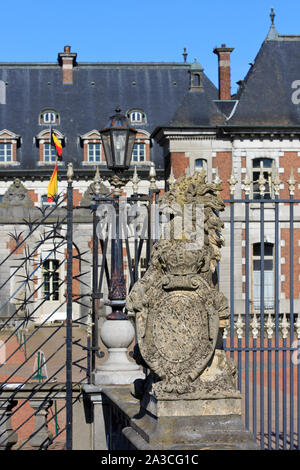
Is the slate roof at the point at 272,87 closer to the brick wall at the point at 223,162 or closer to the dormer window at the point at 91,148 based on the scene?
the brick wall at the point at 223,162

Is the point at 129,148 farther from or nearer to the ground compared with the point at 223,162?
nearer to the ground

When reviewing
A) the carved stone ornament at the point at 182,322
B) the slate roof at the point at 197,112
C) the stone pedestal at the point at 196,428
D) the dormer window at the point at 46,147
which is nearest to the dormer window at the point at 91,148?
the dormer window at the point at 46,147

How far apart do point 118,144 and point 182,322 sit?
3.26 metres

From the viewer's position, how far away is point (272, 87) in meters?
29.1

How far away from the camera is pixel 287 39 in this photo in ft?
98.8

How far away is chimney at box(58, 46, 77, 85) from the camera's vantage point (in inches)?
1489

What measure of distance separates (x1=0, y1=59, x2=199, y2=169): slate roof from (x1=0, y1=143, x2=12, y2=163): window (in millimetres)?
437

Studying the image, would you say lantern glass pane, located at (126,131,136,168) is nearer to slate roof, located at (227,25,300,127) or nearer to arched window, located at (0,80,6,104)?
slate roof, located at (227,25,300,127)

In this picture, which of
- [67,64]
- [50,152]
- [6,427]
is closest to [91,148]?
[50,152]

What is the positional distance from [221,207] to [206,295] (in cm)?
79

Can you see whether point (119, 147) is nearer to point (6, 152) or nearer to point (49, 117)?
point (6, 152)

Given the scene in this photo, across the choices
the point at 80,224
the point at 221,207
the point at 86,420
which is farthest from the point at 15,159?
the point at 221,207

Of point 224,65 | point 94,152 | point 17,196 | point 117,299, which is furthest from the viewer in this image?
point 94,152

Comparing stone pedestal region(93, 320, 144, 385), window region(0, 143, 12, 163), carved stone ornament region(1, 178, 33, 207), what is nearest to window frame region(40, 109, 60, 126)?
window region(0, 143, 12, 163)
